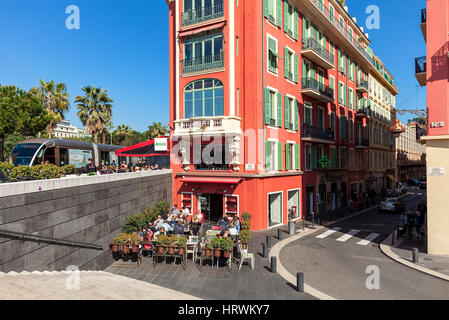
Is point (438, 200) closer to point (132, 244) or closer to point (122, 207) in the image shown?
point (132, 244)

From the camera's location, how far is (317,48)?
83.6ft

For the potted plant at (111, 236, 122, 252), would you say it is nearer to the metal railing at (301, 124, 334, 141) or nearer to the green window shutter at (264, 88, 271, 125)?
the green window shutter at (264, 88, 271, 125)

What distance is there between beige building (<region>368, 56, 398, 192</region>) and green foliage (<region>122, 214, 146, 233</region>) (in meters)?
34.6

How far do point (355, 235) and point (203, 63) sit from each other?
15844 mm

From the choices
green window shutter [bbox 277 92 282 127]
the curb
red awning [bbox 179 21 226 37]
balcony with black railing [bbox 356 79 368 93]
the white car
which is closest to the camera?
the curb

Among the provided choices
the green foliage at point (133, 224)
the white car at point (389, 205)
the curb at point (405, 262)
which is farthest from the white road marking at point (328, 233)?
the green foliage at point (133, 224)

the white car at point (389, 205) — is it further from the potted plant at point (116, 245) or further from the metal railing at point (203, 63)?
the potted plant at point (116, 245)

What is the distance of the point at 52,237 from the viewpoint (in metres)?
9.29

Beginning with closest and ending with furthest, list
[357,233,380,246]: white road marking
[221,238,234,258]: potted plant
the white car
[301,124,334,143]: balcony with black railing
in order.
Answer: [221,238,234,258]: potted plant → [357,233,380,246]: white road marking → [301,124,334,143]: balcony with black railing → the white car

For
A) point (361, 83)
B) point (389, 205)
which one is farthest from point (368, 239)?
point (361, 83)

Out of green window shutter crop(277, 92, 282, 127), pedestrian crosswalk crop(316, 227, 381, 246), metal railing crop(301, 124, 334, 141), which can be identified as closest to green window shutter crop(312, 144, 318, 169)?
metal railing crop(301, 124, 334, 141)

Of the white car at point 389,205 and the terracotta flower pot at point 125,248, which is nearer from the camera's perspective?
the terracotta flower pot at point 125,248

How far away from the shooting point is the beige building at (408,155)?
57.9 metres

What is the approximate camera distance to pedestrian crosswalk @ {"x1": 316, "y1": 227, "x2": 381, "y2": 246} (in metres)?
16.9
